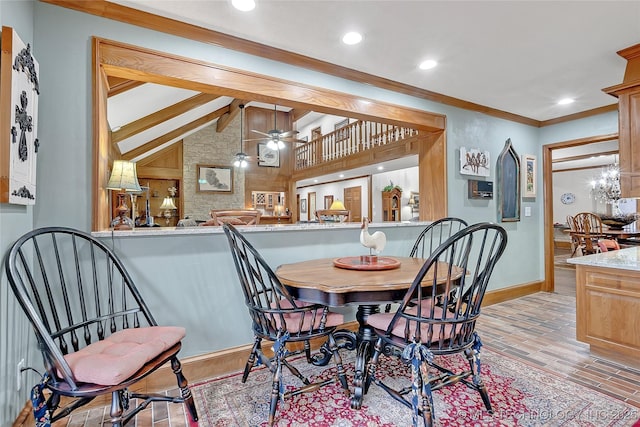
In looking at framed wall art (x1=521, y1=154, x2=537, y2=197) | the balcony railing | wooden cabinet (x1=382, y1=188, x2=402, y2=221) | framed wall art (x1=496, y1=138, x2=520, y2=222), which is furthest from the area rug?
wooden cabinet (x1=382, y1=188, x2=402, y2=221)

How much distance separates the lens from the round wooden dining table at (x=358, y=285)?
172 cm

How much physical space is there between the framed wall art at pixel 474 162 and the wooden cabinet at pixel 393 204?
5.19 meters

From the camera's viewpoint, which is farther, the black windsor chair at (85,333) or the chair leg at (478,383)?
the chair leg at (478,383)

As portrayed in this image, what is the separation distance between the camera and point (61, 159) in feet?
6.37

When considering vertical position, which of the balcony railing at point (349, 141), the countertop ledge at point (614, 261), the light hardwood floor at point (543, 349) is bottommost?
the light hardwood floor at point (543, 349)

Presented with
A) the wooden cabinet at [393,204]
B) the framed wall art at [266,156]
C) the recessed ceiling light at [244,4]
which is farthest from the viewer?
the framed wall art at [266,156]

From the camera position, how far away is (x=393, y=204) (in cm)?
939

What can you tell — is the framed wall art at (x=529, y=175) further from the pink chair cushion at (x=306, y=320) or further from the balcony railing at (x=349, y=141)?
the pink chair cushion at (x=306, y=320)

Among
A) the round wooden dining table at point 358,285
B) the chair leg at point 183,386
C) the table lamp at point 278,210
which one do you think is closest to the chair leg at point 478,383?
the round wooden dining table at point 358,285

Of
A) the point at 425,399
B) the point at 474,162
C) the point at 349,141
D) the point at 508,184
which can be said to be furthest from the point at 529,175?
the point at 349,141

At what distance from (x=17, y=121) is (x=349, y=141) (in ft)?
22.9

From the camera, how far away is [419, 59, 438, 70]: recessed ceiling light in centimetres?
283

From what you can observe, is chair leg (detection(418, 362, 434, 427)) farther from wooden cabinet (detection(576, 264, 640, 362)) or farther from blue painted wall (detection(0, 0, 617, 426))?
wooden cabinet (detection(576, 264, 640, 362))

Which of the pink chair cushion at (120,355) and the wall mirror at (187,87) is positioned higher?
the wall mirror at (187,87)
